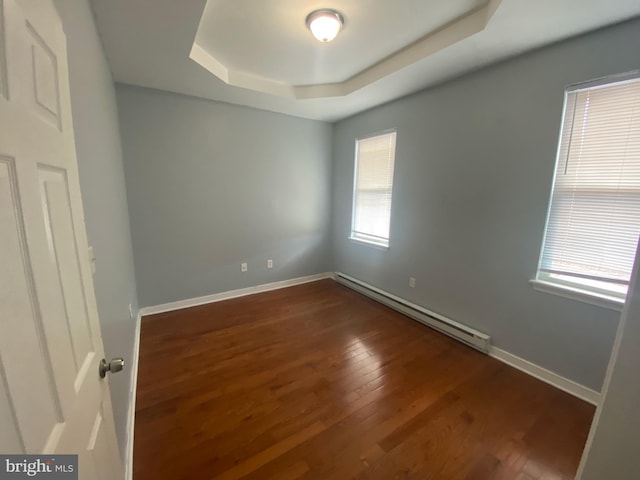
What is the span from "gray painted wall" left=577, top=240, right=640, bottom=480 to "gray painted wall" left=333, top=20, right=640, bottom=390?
1312 millimetres

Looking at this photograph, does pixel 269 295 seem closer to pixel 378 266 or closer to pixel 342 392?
pixel 378 266

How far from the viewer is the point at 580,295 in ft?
5.94

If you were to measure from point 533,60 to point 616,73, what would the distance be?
52cm

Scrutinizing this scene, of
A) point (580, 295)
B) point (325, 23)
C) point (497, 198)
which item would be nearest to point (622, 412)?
point (580, 295)

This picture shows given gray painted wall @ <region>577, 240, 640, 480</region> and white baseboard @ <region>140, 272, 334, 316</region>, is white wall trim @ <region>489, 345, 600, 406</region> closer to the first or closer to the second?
gray painted wall @ <region>577, 240, 640, 480</region>

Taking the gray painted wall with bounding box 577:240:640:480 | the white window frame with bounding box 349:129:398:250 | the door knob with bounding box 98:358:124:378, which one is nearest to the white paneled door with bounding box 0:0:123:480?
the door knob with bounding box 98:358:124:378

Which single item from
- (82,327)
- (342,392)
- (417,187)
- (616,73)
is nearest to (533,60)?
(616,73)

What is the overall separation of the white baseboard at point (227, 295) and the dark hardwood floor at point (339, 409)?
0.37m

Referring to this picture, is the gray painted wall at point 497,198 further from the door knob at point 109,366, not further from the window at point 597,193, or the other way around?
A: the door knob at point 109,366

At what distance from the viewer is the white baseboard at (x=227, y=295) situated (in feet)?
9.94

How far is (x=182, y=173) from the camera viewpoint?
297 cm

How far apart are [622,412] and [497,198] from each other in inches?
69.9

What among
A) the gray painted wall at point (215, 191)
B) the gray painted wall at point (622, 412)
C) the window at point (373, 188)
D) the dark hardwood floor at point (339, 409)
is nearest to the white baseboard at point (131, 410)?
the dark hardwood floor at point (339, 409)

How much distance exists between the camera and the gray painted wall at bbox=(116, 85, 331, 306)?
2785mm
